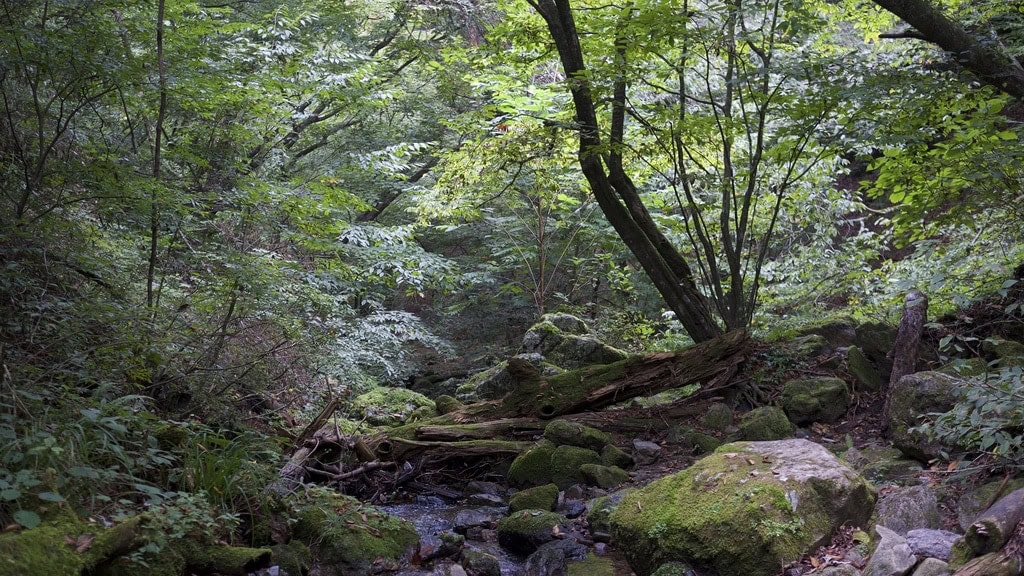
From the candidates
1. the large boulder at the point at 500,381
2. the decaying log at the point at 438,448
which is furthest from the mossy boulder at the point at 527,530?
the large boulder at the point at 500,381

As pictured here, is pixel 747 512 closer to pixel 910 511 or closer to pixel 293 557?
pixel 910 511

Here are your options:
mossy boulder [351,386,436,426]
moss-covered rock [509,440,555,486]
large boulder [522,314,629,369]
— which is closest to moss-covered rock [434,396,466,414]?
mossy boulder [351,386,436,426]

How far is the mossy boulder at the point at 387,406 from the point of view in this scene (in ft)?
27.4

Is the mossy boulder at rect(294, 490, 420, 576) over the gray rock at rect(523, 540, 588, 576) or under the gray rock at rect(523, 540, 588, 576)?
over

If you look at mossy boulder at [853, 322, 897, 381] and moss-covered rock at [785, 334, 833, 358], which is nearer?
mossy boulder at [853, 322, 897, 381]

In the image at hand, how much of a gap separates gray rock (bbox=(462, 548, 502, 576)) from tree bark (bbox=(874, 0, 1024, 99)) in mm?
4857

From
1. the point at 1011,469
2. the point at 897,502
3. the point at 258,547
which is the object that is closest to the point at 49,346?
the point at 258,547

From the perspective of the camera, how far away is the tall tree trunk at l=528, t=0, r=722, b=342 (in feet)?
24.3

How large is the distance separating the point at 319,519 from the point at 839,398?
Result: 4754 millimetres

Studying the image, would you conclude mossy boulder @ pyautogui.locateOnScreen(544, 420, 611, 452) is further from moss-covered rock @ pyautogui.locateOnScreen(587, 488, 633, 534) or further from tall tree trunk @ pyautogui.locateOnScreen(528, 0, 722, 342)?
tall tree trunk @ pyautogui.locateOnScreen(528, 0, 722, 342)

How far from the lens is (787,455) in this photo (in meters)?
4.40

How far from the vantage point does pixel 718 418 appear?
268 inches

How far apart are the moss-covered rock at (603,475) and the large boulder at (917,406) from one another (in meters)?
2.14

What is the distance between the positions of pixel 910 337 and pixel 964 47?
7.77ft
